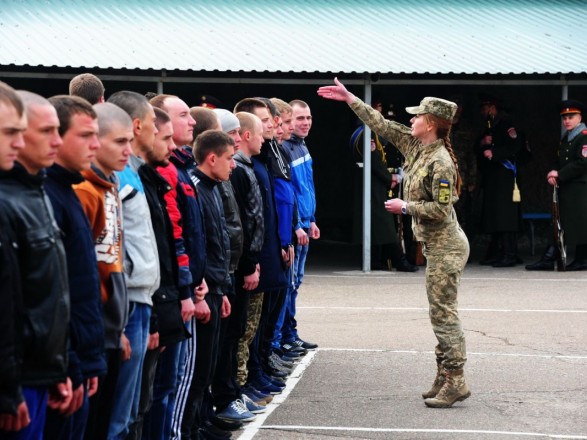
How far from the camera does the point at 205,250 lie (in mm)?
6453

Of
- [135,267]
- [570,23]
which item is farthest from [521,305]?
[135,267]

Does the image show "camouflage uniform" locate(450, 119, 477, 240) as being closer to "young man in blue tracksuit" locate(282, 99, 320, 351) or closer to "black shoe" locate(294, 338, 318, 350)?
"young man in blue tracksuit" locate(282, 99, 320, 351)

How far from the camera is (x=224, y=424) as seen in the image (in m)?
7.34

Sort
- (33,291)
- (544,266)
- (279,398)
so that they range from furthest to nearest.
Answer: (544,266) → (279,398) → (33,291)

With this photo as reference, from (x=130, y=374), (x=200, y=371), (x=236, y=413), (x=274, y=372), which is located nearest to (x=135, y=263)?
(x=130, y=374)

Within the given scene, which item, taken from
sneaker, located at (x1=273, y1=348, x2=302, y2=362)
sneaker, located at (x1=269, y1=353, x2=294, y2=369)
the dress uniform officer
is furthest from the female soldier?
the dress uniform officer

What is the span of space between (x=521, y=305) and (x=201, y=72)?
20.0 ft

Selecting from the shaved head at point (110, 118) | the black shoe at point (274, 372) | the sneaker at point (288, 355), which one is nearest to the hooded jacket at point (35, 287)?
the shaved head at point (110, 118)

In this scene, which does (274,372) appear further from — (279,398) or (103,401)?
(103,401)

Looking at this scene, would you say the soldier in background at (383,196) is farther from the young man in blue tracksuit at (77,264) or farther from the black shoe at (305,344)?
the young man in blue tracksuit at (77,264)

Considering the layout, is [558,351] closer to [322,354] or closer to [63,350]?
[322,354]

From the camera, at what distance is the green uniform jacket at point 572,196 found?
54.9ft

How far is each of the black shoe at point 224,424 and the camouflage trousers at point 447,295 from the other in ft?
5.23

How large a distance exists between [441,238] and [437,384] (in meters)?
0.97
